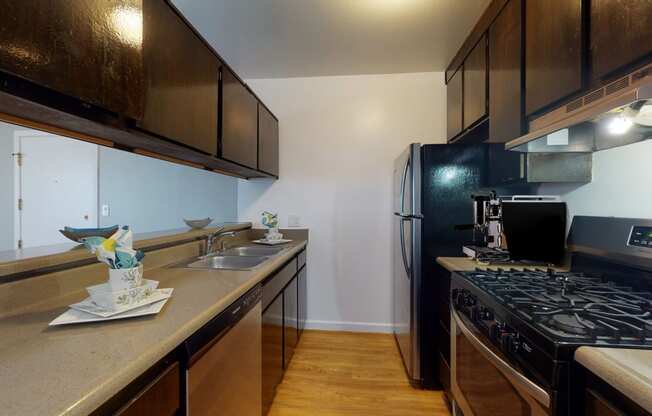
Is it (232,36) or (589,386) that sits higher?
(232,36)

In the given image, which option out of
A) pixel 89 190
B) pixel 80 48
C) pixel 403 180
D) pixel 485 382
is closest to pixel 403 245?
pixel 403 180

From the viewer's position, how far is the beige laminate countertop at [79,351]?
49 cm

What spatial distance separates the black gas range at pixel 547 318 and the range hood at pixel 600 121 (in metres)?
0.37

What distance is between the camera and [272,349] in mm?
1585

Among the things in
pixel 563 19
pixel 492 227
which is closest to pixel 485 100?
pixel 563 19

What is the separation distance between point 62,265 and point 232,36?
191 centimetres

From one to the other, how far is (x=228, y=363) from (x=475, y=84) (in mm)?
2226

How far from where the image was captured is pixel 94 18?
2.60 feet

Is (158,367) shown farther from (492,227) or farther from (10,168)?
(10,168)

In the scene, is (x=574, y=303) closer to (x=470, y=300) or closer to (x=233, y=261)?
(x=470, y=300)

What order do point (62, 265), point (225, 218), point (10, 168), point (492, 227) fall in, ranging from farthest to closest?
point (225, 218) → point (10, 168) → point (492, 227) → point (62, 265)

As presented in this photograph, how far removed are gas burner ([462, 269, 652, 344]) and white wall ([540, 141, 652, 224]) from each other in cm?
35

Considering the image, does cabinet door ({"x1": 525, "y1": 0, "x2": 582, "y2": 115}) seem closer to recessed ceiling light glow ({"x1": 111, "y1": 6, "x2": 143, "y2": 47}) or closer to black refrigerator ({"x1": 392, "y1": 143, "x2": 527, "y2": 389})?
black refrigerator ({"x1": 392, "y1": 143, "x2": 527, "y2": 389})

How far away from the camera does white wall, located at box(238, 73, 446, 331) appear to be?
2662 mm
